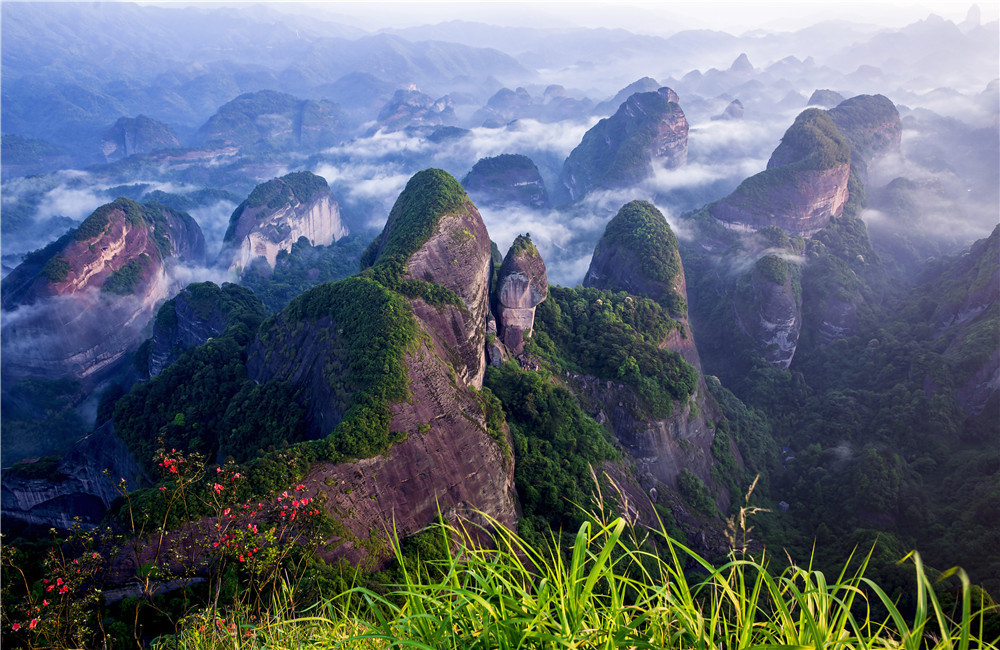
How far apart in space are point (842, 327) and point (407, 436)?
5092 centimetres

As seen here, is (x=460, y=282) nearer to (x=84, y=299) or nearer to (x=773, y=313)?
(x=773, y=313)

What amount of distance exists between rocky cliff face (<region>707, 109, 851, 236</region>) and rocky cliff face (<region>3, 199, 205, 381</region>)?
2855 inches

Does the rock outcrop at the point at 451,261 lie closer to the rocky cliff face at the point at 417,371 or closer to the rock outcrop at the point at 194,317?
the rocky cliff face at the point at 417,371

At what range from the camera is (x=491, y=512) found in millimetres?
22578

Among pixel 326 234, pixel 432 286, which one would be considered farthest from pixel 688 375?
pixel 326 234

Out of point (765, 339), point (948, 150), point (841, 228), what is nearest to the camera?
point (765, 339)

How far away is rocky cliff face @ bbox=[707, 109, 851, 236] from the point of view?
2549 inches

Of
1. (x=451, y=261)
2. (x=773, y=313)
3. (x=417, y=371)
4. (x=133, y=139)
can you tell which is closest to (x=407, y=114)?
(x=133, y=139)

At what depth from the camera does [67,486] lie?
29406 millimetres

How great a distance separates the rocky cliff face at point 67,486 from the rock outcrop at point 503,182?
76.5 metres

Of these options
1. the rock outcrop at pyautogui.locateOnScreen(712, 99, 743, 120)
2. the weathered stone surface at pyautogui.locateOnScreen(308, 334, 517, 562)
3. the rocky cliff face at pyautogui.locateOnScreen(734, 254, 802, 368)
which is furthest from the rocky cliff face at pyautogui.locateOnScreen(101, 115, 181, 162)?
the weathered stone surface at pyautogui.locateOnScreen(308, 334, 517, 562)

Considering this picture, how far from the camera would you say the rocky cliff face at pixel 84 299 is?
56.4 m

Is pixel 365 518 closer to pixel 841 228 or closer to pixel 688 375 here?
pixel 688 375

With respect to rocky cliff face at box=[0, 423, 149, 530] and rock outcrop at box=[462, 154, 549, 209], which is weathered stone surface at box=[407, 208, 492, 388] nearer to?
rocky cliff face at box=[0, 423, 149, 530]
